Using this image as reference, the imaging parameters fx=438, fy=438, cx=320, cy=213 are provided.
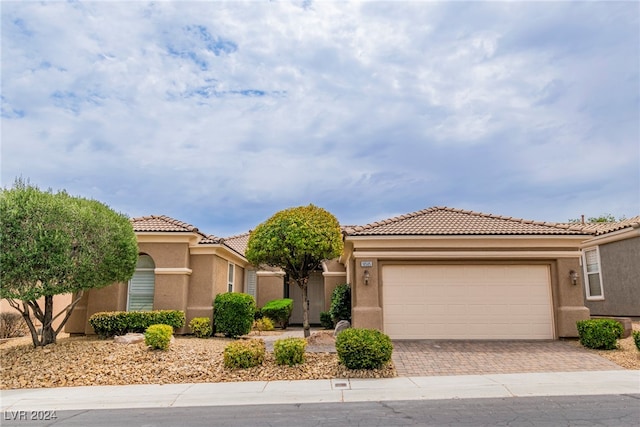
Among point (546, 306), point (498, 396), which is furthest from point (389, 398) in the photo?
point (546, 306)

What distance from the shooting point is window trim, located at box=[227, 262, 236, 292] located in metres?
19.3

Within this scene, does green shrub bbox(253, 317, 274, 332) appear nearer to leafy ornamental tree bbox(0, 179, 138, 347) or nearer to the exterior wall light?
leafy ornamental tree bbox(0, 179, 138, 347)

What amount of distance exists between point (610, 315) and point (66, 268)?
19032 mm

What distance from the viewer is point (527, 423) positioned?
21.0 feet

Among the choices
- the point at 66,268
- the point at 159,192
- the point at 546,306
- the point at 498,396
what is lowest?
the point at 498,396

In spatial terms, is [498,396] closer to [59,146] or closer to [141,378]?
[141,378]

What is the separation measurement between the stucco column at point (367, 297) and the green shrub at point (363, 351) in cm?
366

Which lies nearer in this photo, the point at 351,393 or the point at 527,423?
the point at 527,423

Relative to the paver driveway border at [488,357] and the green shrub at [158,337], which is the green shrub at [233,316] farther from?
the green shrub at [158,337]

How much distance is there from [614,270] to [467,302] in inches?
297

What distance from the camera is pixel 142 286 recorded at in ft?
51.9

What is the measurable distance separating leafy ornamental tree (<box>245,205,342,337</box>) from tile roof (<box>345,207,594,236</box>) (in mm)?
932

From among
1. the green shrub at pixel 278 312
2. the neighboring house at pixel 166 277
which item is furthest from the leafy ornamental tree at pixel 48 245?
the green shrub at pixel 278 312

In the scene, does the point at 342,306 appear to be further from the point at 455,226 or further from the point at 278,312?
the point at 455,226
